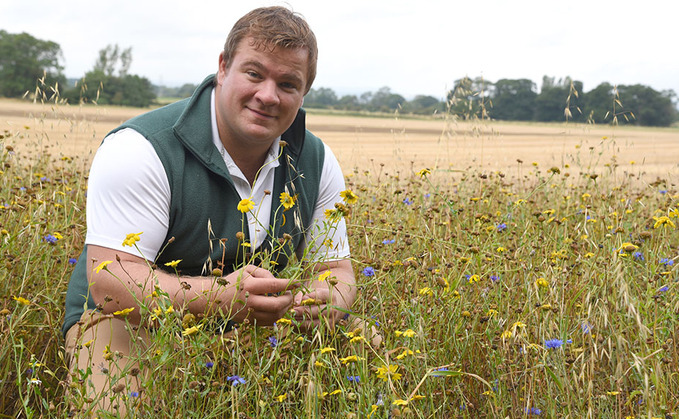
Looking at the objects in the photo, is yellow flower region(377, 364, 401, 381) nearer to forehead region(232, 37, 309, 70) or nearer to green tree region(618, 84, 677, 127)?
forehead region(232, 37, 309, 70)

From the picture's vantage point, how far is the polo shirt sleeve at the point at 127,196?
2.17 m

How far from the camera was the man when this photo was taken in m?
2.11

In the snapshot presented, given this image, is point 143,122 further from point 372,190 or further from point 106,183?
point 372,190

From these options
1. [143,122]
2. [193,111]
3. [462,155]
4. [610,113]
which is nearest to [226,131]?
[193,111]

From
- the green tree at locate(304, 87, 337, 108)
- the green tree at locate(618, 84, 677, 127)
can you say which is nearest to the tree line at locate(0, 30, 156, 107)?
the green tree at locate(304, 87, 337, 108)

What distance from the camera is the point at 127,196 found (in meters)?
2.20

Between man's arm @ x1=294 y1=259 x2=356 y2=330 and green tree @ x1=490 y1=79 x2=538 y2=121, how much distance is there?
5068 centimetres

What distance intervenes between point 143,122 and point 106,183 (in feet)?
1.02

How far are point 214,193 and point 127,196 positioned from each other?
0.37 meters

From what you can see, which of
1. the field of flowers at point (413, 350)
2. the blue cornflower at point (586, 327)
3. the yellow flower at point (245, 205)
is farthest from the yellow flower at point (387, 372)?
A: the blue cornflower at point (586, 327)

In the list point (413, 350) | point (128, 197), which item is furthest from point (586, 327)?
point (128, 197)

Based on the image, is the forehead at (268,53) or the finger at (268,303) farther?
the forehead at (268,53)

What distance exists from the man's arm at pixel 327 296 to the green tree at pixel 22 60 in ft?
165

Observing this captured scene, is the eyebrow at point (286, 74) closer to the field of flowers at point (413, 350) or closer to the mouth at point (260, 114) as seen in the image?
the mouth at point (260, 114)
